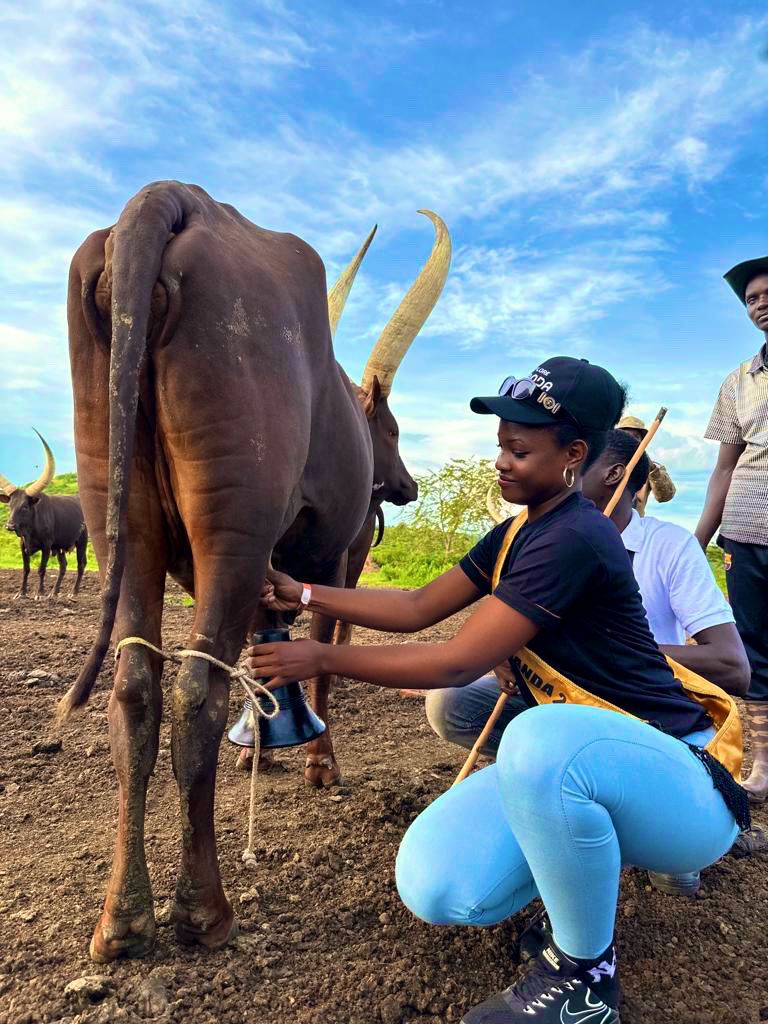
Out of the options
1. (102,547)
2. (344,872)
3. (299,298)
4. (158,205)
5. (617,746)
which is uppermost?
(158,205)

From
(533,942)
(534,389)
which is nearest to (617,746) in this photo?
(533,942)

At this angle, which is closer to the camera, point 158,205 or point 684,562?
point 158,205

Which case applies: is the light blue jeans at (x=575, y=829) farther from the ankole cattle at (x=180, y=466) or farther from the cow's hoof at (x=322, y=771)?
the cow's hoof at (x=322, y=771)

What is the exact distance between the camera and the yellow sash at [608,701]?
2336 mm

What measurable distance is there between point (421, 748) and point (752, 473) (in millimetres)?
2370

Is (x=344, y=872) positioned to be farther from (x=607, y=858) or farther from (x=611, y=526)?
(x=611, y=526)

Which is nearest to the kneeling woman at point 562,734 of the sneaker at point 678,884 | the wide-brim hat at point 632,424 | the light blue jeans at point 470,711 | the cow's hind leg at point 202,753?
the cow's hind leg at point 202,753

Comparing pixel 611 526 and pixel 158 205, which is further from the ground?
pixel 158 205

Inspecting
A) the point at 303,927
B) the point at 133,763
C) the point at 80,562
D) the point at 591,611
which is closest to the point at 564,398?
the point at 591,611

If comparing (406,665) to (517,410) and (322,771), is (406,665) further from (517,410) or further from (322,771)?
(322,771)

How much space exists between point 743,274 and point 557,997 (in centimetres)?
358

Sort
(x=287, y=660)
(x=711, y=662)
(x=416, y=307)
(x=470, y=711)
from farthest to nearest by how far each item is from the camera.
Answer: (x=416, y=307) → (x=470, y=711) → (x=711, y=662) → (x=287, y=660)

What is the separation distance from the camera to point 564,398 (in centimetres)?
233

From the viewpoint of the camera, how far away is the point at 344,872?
2898 mm
